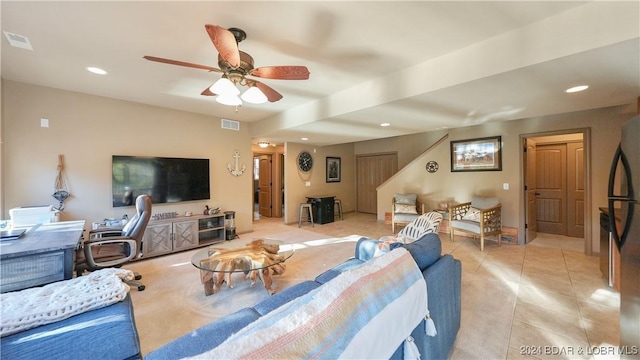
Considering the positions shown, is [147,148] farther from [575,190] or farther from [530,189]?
[575,190]

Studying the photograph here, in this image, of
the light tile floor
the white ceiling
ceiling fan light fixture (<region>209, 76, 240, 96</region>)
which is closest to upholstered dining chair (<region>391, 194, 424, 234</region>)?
the light tile floor

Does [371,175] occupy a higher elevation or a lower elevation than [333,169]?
lower

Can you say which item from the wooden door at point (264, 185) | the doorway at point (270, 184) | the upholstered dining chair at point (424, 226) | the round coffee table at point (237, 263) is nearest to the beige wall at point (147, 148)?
the doorway at point (270, 184)

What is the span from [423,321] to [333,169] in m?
6.14

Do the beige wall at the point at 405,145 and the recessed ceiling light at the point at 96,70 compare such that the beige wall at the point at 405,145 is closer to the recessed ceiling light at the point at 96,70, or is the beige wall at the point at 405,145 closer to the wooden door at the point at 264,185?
the wooden door at the point at 264,185

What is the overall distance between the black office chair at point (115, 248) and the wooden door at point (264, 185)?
445 centimetres

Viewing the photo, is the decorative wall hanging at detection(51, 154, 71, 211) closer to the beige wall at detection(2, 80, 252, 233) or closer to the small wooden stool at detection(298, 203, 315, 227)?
the beige wall at detection(2, 80, 252, 233)

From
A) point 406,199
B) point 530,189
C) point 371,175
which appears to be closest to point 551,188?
point 530,189

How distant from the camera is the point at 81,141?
11.3 ft

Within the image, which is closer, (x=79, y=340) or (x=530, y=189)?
(x=79, y=340)

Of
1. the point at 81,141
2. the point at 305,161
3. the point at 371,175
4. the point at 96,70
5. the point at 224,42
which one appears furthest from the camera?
the point at 371,175

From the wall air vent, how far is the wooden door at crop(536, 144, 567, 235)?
25.8 ft

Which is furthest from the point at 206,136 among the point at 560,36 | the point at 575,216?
the point at 575,216

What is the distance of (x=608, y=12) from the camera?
5.15ft
